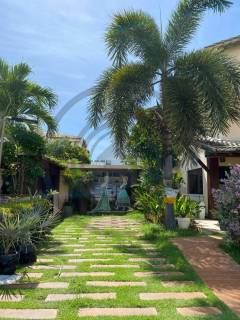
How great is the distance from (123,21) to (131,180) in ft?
37.8

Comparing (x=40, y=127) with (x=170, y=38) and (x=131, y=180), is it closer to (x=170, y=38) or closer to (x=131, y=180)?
(x=170, y=38)

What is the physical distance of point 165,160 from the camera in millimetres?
12078

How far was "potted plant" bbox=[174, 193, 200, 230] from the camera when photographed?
1161cm

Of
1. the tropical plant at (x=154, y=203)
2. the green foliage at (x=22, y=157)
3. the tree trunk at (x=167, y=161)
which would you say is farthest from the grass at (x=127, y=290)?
the green foliage at (x=22, y=157)

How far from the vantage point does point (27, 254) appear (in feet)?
24.7

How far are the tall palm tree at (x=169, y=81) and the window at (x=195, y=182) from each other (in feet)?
21.4

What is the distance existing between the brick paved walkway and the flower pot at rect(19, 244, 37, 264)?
3026 mm

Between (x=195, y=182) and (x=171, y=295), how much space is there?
13817mm

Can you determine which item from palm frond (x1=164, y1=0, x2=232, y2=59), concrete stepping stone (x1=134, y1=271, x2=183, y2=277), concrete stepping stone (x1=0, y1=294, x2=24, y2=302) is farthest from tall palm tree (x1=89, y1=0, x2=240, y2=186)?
concrete stepping stone (x1=0, y1=294, x2=24, y2=302)

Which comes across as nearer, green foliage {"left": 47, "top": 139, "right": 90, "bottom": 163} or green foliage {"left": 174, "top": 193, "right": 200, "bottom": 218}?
green foliage {"left": 174, "top": 193, "right": 200, "bottom": 218}

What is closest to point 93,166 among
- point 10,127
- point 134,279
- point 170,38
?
point 10,127

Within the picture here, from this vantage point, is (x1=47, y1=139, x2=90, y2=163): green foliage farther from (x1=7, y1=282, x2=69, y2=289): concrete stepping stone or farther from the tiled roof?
(x1=7, y1=282, x2=69, y2=289): concrete stepping stone

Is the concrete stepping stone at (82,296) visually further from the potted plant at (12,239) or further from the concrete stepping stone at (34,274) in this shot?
the potted plant at (12,239)

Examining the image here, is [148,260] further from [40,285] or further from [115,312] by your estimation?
[115,312]
